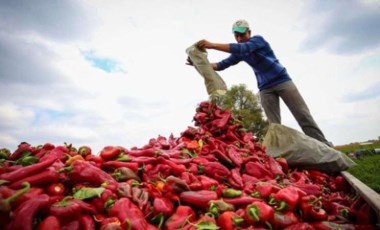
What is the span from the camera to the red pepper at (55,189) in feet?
8.22

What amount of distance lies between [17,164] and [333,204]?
9.89ft

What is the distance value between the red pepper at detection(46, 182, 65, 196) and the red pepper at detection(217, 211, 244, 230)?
47.9 inches

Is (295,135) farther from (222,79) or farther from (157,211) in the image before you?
(157,211)

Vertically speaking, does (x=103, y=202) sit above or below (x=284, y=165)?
below

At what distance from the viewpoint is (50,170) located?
262 centimetres

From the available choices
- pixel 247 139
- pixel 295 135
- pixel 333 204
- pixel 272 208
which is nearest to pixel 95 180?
pixel 272 208

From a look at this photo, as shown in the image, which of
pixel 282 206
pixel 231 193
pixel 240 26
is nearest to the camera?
pixel 282 206

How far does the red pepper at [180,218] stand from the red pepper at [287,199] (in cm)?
75

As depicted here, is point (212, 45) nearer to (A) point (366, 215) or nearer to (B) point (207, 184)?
(B) point (207, 184)

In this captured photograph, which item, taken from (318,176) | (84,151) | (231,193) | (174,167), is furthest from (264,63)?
(84,151)

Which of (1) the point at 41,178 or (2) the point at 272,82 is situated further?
(2) the point at 272,82

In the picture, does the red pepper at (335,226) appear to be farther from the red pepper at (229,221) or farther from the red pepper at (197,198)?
the red pepper at (197,198)

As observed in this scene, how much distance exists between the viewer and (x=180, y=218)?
8.52 feet

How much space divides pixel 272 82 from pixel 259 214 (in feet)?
13.5
